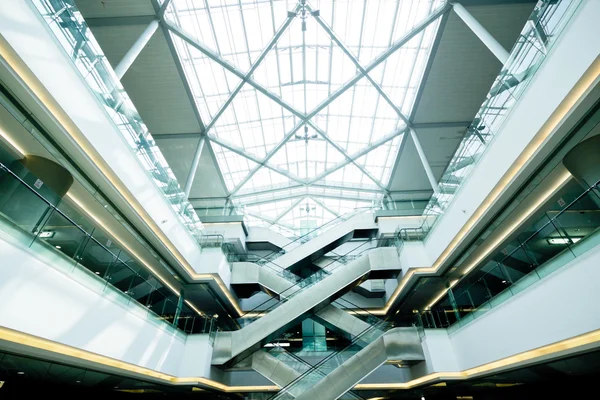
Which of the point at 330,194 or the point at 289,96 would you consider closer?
the point at 289,96

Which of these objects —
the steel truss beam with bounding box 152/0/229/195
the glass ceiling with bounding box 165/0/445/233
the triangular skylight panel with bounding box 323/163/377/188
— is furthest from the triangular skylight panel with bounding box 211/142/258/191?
the triangular skylight panel with bounding box 323/163/377/188

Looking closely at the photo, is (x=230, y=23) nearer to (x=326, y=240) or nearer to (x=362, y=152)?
(x=362, y=152)

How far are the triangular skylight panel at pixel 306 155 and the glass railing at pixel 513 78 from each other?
1210 centimetres

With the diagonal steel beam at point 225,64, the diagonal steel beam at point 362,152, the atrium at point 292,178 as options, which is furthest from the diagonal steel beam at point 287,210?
the diagonal steel beam at point 225,64

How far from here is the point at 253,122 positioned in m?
22.0

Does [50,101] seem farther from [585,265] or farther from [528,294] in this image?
[528,294]

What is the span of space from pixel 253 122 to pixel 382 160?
33.9 ft

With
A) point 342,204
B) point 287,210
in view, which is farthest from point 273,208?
point 342,204

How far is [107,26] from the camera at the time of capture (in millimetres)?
13422

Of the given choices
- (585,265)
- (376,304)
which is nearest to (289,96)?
(376,304)

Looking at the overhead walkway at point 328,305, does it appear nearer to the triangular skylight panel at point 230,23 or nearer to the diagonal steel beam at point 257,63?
the diagonal steel beam at point 257,63

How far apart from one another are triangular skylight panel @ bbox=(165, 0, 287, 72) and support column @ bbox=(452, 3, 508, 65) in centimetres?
796

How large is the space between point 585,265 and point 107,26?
17.9m

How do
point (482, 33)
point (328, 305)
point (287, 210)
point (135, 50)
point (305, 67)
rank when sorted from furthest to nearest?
point (287, 210), point (305, 67), point (328, 305), point (135, 50), point (482, 33)
